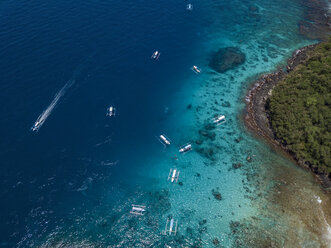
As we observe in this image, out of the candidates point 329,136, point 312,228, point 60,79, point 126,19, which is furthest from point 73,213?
point 126,19

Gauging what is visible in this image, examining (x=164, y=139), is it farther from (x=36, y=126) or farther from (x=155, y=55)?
(x=155, y=55)

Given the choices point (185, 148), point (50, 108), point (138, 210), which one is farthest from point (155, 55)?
point (138, 210)

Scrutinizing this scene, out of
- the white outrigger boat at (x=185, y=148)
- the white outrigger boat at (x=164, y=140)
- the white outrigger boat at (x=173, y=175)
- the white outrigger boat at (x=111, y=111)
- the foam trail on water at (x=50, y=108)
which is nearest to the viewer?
the white outrigger boat at (x=173, y=175)

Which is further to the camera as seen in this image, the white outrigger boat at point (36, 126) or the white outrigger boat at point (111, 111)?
the white outrigger boat at point (111, 111)

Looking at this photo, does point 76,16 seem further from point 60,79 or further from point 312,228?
point 312,228

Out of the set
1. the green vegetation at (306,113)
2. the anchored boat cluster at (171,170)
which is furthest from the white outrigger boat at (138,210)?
the green vegetation at (306,113)

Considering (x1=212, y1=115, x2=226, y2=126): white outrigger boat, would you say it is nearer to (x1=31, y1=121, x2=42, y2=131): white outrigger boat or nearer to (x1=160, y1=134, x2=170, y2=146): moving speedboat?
(x1=160, y1=134, x2=170, y2=146): moving speedboat

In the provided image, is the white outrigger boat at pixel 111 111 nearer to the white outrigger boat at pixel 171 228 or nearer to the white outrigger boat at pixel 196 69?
the white outrigger boat at pixel 196 69
